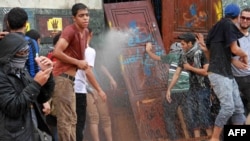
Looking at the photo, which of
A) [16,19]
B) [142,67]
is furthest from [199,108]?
Result: [16,19]

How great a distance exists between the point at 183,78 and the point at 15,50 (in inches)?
169

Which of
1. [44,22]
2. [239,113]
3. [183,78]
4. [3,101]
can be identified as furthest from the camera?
[183,78]

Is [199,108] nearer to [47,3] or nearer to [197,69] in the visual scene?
[197,69]

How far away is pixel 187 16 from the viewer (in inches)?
332

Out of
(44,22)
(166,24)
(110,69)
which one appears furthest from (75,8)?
(166,24)

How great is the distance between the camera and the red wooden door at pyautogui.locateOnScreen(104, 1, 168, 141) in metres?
7.68

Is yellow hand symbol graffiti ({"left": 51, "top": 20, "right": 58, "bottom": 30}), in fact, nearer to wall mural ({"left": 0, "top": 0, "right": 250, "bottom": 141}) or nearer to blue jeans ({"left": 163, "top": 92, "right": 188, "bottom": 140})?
wall mural ({"left": 0, "top": 0, "right": 250, "bottom": 141})

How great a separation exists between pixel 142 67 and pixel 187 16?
49.4 inches

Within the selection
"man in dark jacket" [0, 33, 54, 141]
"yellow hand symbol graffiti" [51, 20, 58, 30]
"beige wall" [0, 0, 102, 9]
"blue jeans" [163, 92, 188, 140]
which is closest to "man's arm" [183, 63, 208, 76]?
"blue jeans" [163, 92, 188, 140]

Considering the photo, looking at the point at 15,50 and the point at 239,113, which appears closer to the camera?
the point at 15,50

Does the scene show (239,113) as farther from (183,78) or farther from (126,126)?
(126,126)

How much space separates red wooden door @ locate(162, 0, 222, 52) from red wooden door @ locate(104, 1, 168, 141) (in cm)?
25

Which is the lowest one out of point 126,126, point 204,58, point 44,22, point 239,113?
point 126,126

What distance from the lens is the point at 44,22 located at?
7.23m
